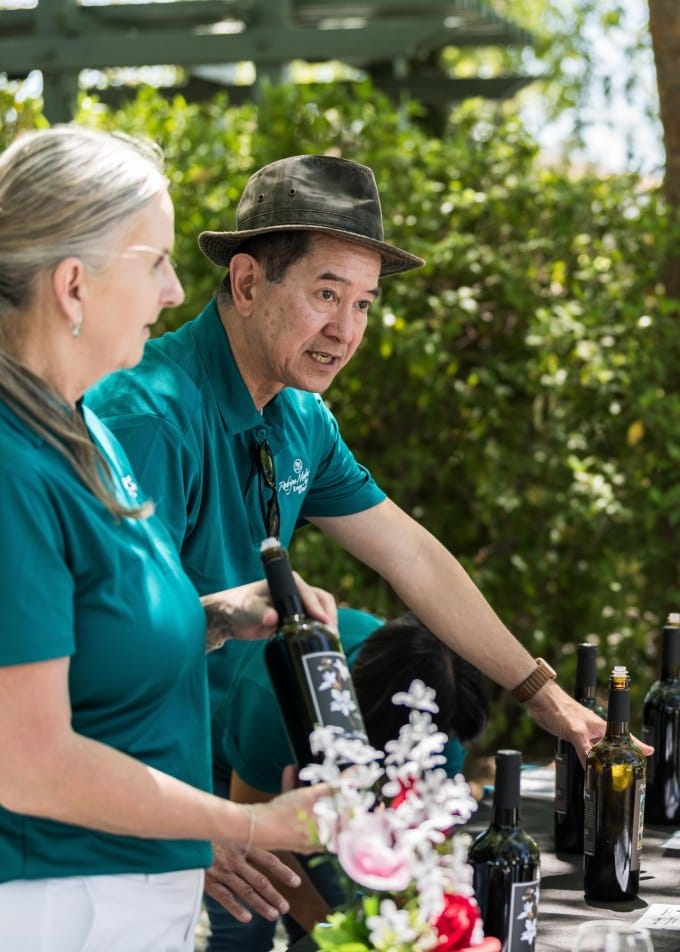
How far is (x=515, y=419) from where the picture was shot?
532 centimetres

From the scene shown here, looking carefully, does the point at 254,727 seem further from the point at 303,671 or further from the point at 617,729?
the point at 303,671

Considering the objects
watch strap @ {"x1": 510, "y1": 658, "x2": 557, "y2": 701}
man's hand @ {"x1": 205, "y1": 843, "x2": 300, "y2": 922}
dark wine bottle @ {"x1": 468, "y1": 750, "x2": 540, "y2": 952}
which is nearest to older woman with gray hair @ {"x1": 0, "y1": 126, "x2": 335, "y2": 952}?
dark wine bottle @ {"x1": 468, "y1": 750, "x2": 540, "y2": 952}

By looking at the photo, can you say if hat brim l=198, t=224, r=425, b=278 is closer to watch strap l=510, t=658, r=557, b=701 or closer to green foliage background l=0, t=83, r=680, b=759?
watch strap l=510, t=658, r=557, b=701

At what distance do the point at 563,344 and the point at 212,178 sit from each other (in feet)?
5.17

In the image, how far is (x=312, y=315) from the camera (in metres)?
2.38

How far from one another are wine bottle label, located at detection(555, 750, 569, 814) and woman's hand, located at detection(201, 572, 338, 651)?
883 mm

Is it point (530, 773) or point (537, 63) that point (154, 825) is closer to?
point (530, 773)

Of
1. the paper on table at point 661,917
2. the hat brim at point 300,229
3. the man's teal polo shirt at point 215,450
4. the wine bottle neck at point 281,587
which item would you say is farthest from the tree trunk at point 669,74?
the wine bottle neck at point 281,587

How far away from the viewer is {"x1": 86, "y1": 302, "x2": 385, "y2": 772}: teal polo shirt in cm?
205

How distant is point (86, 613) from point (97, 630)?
0.02 m

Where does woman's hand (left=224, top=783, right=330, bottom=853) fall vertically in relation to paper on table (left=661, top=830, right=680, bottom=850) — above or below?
above

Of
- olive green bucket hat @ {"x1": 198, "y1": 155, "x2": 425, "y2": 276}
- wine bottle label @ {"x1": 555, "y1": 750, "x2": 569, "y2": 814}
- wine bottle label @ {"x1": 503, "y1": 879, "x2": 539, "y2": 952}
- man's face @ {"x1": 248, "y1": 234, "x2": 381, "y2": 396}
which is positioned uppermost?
olive green bucket hat @ {"x1": 198, "y1": 155, "x2": 425, "y2": 276}

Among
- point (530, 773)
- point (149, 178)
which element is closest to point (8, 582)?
point (149, 178)

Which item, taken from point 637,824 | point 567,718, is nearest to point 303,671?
point 637,824
